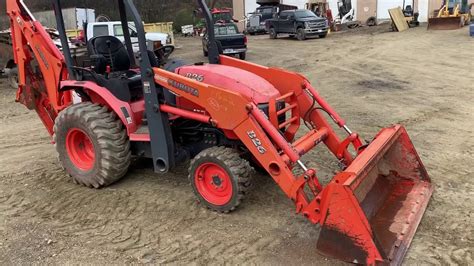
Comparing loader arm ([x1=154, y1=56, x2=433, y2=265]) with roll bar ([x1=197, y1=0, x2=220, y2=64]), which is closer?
loader arm ([x1=154, y1=56, x2=433, y2=265])

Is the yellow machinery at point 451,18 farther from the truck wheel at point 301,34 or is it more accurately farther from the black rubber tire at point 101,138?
the black rubber tire at point 101,138

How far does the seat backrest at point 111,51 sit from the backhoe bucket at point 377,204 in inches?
119

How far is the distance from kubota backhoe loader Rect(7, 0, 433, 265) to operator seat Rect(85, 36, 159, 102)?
0.01m

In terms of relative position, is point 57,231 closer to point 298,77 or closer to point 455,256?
point 298,77

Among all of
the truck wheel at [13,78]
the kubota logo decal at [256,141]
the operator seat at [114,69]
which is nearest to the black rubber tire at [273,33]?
the truck wheel at [13,78]

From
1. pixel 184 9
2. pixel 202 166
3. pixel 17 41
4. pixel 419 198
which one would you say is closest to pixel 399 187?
pixel 419 198

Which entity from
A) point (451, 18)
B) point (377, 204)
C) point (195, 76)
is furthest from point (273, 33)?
point (377, 204)

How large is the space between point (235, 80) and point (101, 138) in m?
1.51

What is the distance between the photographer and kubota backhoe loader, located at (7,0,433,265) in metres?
3.47

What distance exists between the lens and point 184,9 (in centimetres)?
3466

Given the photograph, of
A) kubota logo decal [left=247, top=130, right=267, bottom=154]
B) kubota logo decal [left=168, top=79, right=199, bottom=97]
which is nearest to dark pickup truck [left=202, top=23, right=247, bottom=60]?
kubota logo decal [left=168, top=79, right=199, bottom=97]

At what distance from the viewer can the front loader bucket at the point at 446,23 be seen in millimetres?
20875

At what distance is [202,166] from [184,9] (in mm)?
32219

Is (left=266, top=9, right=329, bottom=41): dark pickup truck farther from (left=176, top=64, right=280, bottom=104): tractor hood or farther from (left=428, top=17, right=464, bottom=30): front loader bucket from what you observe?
(left=176, top=64, right=280, bottom=104): tractor hood
